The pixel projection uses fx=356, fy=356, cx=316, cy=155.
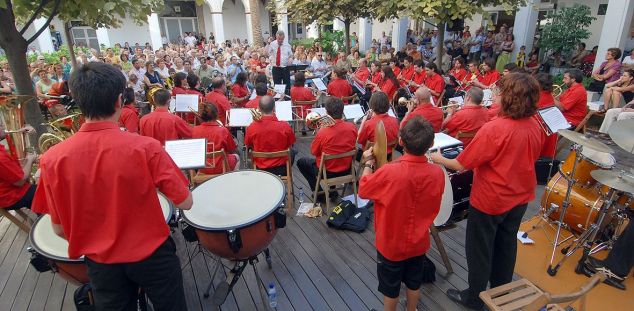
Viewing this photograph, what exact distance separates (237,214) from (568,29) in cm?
1146

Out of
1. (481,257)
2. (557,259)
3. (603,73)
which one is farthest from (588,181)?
(603,73)

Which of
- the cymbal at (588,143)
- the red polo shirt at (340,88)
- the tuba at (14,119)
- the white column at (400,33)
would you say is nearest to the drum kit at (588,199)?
the cymbal at (588,143)

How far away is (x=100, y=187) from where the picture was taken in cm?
165

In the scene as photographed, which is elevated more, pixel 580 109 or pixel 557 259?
pixel 580 109

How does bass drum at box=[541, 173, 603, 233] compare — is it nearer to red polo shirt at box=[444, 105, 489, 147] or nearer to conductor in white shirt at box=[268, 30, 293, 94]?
red polo shirt at box=[444, 105, 489, 147]

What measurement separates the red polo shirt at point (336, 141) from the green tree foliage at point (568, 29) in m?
9.34

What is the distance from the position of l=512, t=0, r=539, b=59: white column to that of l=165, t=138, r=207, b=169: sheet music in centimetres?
1128

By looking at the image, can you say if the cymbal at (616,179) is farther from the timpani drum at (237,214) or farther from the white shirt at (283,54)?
the white shirt at (283,54)

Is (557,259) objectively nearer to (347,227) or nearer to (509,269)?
(509,269)

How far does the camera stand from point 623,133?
10.1ft

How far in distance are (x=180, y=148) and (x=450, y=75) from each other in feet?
24.8

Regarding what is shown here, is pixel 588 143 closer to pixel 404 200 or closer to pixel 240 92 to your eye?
pixel 404 200

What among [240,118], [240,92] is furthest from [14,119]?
[240,92]

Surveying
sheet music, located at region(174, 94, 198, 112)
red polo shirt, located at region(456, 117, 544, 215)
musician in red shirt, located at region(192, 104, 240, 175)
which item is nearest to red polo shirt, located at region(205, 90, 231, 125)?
sheet music, located at region(174, 94, 198, 112)
